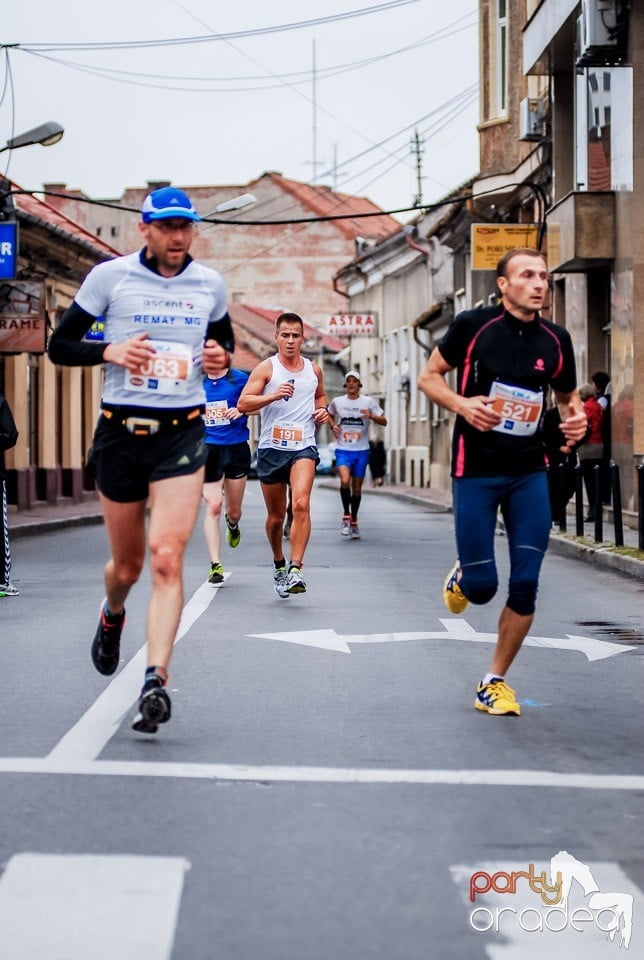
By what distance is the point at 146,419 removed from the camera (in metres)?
6.57

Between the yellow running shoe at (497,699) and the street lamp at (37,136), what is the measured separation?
20.3 metres

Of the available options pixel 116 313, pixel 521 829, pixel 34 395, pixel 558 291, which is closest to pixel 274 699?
pixel 116 313

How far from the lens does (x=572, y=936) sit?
4.00 metres

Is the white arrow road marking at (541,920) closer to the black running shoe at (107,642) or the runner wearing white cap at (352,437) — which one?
the black running shoe at (107,642)

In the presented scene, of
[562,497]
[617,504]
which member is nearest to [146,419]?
[617,504]

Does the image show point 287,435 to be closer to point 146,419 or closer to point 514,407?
point 514,407

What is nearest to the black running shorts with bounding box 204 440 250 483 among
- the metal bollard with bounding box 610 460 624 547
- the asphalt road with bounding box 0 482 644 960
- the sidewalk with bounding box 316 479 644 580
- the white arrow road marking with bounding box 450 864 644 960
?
the asphalt road with bounding box 0 482 644 960

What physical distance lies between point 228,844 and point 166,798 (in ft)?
2.09

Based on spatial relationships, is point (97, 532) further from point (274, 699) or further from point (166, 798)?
point (166, 798)

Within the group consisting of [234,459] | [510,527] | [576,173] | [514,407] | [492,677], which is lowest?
[492,677]

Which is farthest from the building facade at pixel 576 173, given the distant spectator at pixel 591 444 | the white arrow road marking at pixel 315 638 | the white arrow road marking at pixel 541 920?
the white arrow road marking at pixel 541 920

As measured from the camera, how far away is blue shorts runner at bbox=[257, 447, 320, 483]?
12.4 meters

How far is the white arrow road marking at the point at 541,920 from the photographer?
3.87 m

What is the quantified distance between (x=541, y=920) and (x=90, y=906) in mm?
1090
